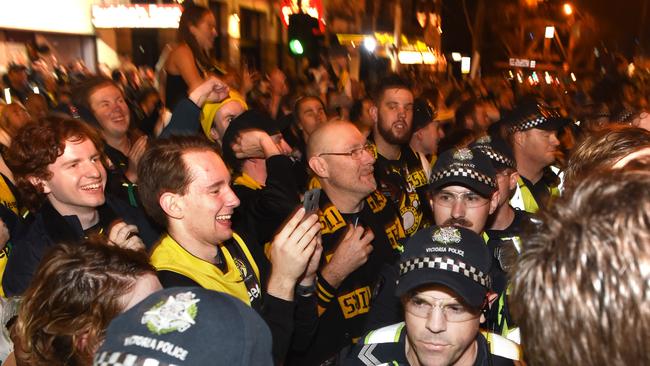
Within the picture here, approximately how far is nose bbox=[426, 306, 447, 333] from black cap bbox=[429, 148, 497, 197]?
46.2 inches

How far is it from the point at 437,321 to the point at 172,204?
128cm

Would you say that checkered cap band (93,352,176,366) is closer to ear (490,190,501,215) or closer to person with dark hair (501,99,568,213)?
ear (490,190,501,215)

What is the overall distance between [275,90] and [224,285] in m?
5.59

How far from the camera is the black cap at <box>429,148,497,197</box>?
10.5ft

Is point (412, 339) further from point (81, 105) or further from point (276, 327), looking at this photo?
point (81, 105)

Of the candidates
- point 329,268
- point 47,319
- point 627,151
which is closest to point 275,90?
point 329,268

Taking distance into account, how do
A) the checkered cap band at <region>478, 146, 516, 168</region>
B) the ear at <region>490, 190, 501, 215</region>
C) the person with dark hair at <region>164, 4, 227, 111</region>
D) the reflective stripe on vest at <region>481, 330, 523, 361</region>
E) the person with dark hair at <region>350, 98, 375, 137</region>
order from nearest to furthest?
the reflective stripe on vest at <region>481, 330, 523, 361</region> → the ear at <region>490, 190, 501, 215</region> → the checkered cap band at <region>478, 146, 516, 168</region> → the person with dark hair at <region>350, 98, 375, 137</region> → the person with dark hair at <region>164, 4, 227, 111</region>

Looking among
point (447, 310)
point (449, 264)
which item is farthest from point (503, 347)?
point (449, 264)

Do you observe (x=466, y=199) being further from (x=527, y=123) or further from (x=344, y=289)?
(x=527, y=123)

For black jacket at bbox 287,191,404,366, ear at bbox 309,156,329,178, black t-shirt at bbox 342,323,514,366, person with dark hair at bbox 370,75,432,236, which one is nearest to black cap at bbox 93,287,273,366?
black t-shirt at bbox 342,323,514,366

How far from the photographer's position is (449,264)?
2184mm

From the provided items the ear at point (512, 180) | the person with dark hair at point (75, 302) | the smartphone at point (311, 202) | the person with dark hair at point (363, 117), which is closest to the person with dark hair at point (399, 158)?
the person with dark hair at point (363, 117)

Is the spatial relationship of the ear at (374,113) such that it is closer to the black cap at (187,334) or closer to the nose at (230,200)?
the nose at (230,200)

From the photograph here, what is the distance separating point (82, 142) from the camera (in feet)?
10.7
